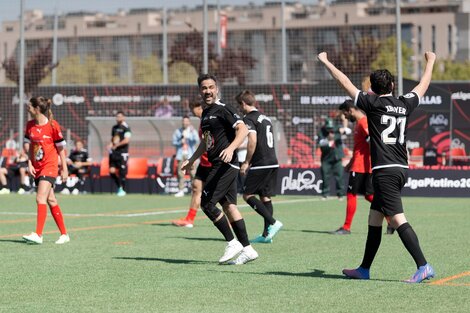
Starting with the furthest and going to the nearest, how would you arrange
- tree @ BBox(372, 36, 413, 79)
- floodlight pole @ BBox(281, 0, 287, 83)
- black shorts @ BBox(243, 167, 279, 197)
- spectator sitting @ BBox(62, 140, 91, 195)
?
floodlight pole @ BBox(281, 0, 287, 83) < spectator sitting @ BBox(62, 140, 91, 195) < tree @ BBox(372, 36, 413, 79) < black shorts @ BBox(243, 167, 279, 197)

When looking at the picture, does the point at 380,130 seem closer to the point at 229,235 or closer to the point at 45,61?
the point at 229,235

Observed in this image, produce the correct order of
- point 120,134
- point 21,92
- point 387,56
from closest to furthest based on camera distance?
1. point 120,134
2. point 21,92
3. point 387,56

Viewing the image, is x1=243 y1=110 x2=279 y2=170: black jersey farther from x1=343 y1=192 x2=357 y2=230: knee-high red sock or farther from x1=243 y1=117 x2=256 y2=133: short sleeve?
x1=343 y1=192 x2=357 y2=230: knee-high red sock

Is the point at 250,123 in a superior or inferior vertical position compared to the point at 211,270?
superior

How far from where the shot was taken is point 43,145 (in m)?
14.8

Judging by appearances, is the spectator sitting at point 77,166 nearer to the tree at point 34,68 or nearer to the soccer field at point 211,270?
the tree at point 34,68

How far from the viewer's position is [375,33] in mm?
34406

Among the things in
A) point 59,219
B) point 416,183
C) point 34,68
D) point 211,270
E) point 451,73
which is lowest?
point 416,183

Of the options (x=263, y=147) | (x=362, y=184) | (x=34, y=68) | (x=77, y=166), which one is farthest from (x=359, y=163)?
(x=34, y=68)

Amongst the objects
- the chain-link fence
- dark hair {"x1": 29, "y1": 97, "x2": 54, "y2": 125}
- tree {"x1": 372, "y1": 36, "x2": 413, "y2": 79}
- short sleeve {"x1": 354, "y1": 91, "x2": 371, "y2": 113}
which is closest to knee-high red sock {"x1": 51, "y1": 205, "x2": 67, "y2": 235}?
dark hair {"x1": 29, "y1": 97, "x2": 54, "y2": 125}

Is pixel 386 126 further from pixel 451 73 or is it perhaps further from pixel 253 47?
pixel 451 73

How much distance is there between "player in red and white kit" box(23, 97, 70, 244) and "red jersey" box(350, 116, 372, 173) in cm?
424

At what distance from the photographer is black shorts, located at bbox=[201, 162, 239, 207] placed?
39.7 ft

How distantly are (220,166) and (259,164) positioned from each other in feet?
11.1
